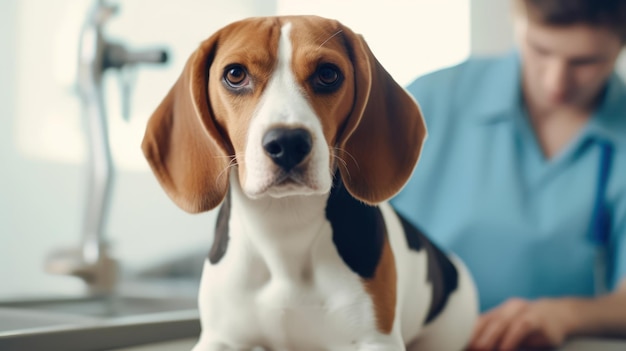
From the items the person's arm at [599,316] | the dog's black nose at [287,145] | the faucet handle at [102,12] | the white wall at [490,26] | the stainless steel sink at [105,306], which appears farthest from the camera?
the person's arm at [599,316]

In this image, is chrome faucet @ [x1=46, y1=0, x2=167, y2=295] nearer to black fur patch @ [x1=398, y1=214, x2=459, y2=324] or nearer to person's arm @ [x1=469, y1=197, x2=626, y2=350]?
black fur patch @ [x1=398, y1=214, x2=459, y2=324]

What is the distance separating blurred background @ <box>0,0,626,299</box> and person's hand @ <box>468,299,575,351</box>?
224 mm

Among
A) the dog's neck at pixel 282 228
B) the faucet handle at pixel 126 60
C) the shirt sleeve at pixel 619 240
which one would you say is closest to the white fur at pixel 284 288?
the dog's neck at pixel 282 228

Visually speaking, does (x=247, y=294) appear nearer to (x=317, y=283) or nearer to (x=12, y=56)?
(x=317, y=283)

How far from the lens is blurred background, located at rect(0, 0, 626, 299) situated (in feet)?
0.85

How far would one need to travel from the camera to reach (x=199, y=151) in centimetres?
23

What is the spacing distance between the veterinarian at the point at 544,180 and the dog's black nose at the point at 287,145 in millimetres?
376

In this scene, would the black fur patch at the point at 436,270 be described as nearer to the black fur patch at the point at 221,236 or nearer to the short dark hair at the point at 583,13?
the black fur patch at the point at 221,236

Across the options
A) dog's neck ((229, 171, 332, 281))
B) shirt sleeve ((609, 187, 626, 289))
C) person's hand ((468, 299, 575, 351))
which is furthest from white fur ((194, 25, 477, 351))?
shirt sleeve ((609, 187, 626, 289))

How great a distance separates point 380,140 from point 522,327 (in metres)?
0.37

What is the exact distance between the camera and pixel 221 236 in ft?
0.88

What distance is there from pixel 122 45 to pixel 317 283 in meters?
0.31

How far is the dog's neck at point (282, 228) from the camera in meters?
0.25

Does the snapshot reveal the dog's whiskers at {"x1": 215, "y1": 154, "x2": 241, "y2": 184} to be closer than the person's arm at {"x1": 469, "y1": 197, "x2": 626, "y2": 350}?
Yes
